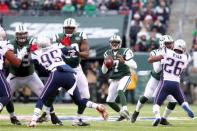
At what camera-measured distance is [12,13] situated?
83.4 feet

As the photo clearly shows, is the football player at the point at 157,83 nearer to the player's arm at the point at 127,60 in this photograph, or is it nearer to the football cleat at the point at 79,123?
the player's arm at the point at 127,60

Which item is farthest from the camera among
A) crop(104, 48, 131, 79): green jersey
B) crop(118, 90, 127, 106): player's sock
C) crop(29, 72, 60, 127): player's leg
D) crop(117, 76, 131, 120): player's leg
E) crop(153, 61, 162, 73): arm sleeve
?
crop(104, 48, 131, 79): green jersey

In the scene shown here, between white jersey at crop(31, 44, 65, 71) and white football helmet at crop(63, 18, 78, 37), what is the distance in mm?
944

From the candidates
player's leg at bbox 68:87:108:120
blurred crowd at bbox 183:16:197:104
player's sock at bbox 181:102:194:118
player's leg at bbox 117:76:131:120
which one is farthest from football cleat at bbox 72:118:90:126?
blurred crowd at bbox 183:16:197:104

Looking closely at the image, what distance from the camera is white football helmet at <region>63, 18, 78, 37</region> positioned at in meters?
13.6

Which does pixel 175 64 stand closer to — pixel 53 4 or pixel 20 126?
pixel 20 126

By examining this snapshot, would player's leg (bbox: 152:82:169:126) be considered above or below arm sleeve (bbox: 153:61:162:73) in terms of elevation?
below

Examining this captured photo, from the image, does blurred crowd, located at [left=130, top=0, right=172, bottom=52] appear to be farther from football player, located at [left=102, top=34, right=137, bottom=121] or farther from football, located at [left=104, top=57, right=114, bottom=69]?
football, located at [left=104, top=57, right=114, bottom=69]

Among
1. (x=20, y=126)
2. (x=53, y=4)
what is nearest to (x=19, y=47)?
(x=20, y=126)

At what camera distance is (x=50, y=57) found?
1273cm

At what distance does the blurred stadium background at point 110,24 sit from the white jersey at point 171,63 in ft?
32.8

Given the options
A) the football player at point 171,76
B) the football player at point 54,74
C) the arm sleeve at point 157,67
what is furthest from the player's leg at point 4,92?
the arm sleeve at point 157,67

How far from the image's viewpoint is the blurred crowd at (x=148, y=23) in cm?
2455

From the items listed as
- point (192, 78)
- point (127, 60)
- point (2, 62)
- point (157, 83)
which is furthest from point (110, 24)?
point (2, 62)
